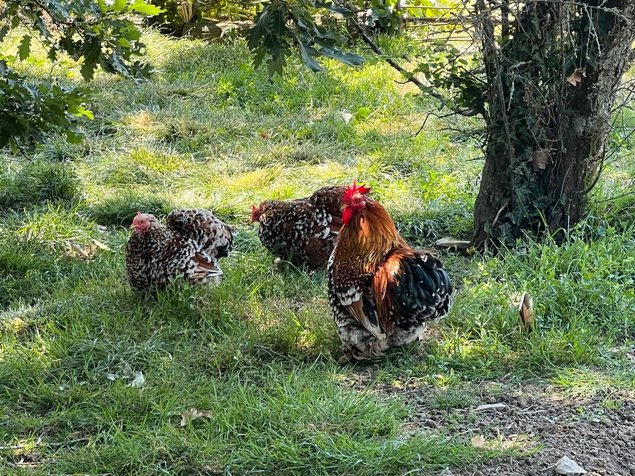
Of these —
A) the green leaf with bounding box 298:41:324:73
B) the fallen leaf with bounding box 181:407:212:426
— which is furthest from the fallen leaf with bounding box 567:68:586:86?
the fallen leaf with bounding box 181:407:212:426

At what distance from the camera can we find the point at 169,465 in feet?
11.9

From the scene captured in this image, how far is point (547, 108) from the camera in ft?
17.4

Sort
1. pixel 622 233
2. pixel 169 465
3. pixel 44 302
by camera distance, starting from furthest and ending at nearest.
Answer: pixel 622 233, pixel 44 302, pixel 169 465

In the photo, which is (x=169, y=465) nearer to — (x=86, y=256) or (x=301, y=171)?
(x=86, y=256)

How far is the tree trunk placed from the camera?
5.11 metres

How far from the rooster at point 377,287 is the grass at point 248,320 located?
0.61 feet

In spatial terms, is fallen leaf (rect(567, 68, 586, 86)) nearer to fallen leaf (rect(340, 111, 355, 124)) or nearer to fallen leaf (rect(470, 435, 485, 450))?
fallen leaf (rect(470, 435, 485, 450))

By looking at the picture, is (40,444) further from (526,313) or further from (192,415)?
(526,313)

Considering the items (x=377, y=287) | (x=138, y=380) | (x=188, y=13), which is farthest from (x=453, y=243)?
(x=188, y=13)

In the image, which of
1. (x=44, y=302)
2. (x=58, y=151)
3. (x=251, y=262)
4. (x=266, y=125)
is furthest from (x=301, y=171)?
(x=44, y=302)

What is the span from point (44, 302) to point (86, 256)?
0.73 metres

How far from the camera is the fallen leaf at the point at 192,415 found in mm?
3888

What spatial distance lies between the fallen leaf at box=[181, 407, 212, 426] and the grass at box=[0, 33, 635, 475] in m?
0.03

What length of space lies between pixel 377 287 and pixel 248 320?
2.95ft
